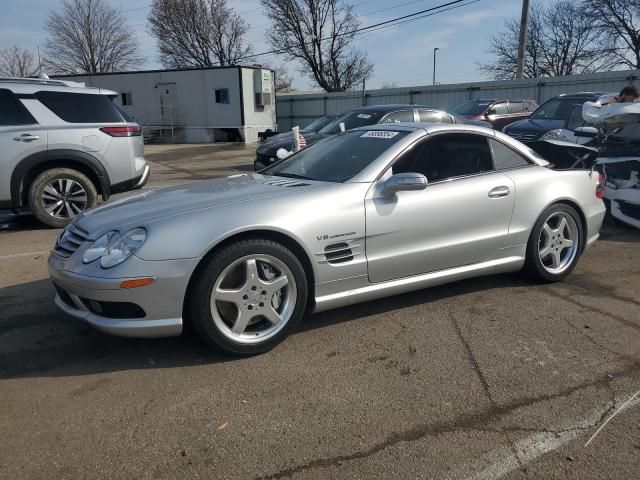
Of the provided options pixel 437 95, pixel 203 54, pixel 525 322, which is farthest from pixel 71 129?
pixel 203 54

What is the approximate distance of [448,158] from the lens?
4.13 meters

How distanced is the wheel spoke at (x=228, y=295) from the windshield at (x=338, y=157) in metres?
1.14

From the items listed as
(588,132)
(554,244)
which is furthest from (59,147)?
(588,132)

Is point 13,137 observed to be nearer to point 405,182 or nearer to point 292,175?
point 292,175

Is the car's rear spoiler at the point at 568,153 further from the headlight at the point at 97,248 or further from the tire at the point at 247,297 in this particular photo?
the headlight at the point at 97,248

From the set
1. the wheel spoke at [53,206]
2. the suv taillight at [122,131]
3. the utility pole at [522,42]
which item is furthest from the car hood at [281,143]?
the utility pole at [522,42]

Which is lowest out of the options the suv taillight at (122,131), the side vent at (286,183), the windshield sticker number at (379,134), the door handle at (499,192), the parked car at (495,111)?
the door handle at (499,192)

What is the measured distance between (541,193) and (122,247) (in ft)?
10.8

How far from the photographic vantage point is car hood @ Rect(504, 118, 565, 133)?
10750mm

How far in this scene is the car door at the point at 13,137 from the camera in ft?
21.1

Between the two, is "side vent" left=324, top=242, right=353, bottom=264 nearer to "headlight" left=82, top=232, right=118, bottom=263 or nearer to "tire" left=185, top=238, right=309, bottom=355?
"tire" left=185, top=238, right=309, bottom=355

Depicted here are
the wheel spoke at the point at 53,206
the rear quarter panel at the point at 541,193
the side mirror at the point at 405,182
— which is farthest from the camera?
the wheel spoke at the point at 53,206

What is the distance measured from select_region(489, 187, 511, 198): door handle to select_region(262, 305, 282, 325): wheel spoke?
1.96m

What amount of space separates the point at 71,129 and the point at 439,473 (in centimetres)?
634
